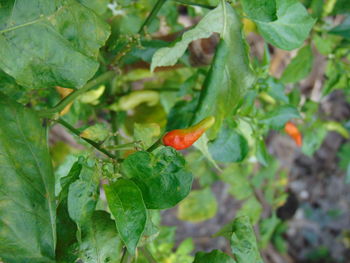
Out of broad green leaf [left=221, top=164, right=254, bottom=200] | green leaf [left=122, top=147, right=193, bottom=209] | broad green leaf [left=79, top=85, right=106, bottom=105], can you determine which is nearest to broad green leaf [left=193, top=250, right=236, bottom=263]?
green leaf [left=122, top=147, right=193, bottom=209]

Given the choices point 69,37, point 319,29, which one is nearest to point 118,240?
point 69,37

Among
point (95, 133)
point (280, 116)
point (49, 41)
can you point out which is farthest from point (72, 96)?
point (280, 116)

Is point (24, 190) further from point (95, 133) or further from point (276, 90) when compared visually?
point (276, 90)

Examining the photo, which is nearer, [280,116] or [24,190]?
[24,190]

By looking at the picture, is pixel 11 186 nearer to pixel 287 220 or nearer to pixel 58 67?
pixel 58 67

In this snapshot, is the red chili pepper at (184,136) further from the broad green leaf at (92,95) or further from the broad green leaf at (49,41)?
the broad green leaf at (92,95)

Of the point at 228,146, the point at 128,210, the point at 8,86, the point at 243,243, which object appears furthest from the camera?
the point at 228,146
